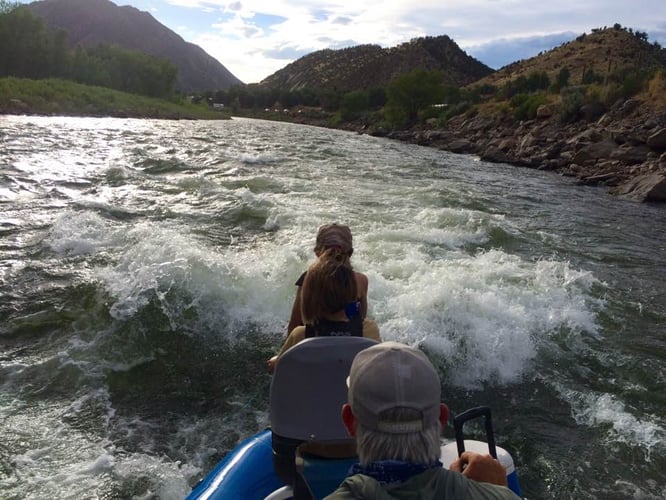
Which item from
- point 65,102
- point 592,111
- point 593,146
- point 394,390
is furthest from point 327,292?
point 65,102

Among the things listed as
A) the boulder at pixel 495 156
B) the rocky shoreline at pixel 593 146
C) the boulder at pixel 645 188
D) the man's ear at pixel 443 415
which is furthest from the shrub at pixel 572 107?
the man's ear at pixel 443 415

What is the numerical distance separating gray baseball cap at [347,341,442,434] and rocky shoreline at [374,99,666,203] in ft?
58.3

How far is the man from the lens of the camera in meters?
1.44

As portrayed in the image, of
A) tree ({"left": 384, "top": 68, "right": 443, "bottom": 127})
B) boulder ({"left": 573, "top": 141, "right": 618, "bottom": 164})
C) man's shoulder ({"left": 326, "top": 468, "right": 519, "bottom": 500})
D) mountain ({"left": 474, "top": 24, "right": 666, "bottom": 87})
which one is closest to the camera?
man's shoulder ({"left": 326, "top": 468, "right": 519, "bottom": 500})

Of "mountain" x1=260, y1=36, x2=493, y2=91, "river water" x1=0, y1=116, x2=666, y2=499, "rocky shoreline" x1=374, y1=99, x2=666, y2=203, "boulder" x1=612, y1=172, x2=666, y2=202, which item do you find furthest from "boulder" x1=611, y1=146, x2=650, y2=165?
"mountain" x1=260, y1=36, x2=493, y2=91

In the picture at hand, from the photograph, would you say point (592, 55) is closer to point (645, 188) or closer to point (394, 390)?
point (645, 188)

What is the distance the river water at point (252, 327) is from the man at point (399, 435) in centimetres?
274

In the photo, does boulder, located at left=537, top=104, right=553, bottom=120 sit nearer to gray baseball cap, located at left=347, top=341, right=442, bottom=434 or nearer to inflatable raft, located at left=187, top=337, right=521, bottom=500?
inflatable raft, located at left=187, top=337, right=521, bottom=500

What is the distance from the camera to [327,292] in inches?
114

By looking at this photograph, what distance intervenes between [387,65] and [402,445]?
152135mm

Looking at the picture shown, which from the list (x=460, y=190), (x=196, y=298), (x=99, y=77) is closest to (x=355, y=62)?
(x=99, y=77)

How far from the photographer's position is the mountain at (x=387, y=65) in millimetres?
135875

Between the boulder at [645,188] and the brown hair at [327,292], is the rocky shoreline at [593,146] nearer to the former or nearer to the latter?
the boulder at [645,188]

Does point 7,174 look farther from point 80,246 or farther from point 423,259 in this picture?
point 423,259
